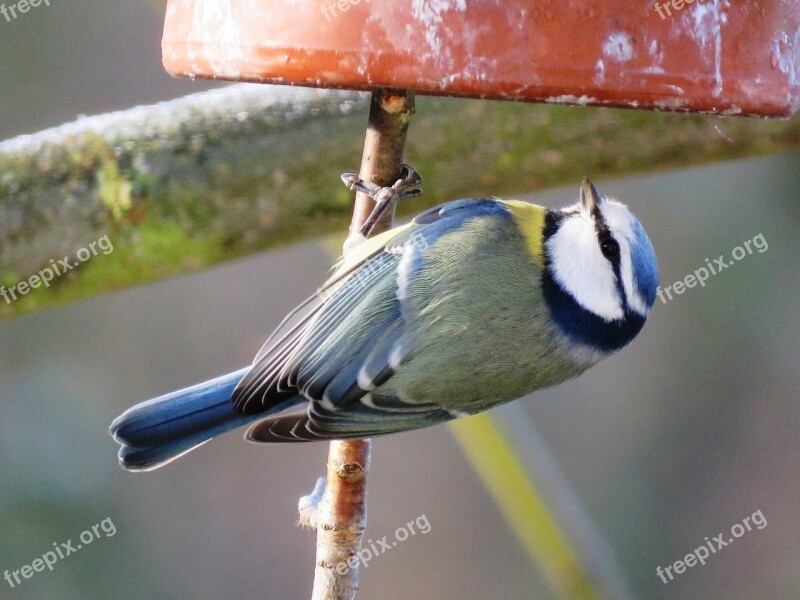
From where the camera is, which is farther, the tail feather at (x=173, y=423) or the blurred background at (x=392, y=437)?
the blurred background at (x=392, y=437)

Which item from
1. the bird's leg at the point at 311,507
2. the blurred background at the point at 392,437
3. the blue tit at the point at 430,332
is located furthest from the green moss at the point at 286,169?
the blurred background at the point at 392,437

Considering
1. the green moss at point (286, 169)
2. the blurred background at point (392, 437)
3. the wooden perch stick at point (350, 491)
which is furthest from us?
the blurred background at point (392, 437)

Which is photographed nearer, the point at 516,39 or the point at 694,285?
the point at 516,39

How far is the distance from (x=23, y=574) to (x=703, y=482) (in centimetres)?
196

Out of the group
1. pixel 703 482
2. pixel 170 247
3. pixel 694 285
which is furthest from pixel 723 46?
pixel 703 482

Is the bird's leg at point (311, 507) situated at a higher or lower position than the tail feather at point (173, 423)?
lower

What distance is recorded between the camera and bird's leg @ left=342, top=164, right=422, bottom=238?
1157 millimetres

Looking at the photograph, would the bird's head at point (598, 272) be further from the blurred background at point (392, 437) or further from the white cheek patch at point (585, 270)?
the blurred background at point (392, 437)

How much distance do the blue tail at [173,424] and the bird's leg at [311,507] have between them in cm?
12

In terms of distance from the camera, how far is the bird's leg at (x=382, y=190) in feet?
3.80

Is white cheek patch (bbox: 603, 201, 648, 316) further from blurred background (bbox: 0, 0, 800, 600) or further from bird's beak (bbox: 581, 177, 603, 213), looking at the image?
blurred background (bbox: 0, 0, 800, 600)

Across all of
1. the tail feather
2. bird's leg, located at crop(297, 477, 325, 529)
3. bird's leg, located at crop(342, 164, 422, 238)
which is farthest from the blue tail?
bird's leg, located at crop(342, 164, 422, 238)

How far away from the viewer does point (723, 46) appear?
886 millimetres

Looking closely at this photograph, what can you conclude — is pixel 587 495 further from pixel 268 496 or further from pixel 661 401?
pixel 268 496
